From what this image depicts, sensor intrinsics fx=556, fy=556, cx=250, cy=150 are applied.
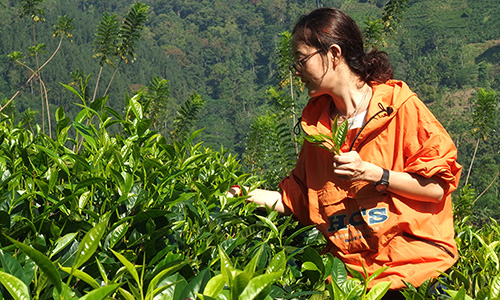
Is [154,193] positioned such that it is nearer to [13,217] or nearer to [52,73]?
[13,217]

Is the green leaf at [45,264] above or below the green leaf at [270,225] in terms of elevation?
above

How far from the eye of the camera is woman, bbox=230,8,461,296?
1.65 m

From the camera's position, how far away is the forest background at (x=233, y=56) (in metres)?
78.1

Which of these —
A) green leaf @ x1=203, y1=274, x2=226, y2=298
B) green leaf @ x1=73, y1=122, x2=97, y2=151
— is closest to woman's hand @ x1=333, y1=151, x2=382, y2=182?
green leaf @ x1=73, y1=122, x2=97, y2=151

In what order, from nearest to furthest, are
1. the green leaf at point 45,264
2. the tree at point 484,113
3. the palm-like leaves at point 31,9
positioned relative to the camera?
the green leaf at point 45,264 → the palm-like leaves at point 31,9 → the tree at point 484,113

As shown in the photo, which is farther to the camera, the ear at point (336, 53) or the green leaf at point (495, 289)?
the ear at point (336, 53)

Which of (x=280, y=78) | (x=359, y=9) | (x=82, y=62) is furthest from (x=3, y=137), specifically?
(x=359, y=9)

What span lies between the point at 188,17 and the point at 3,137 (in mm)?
129655

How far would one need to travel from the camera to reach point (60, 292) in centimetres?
78

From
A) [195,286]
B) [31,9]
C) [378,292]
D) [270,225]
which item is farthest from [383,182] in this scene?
[31,9]

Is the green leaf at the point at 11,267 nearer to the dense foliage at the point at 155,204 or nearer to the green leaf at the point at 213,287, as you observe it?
the dense foliage at the point at 155,204

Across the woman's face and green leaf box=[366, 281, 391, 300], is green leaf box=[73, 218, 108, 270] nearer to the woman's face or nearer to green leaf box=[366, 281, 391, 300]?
green leaf box=[366, 281, 391, 300]

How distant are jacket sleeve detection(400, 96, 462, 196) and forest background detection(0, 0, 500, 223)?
52.9 metres

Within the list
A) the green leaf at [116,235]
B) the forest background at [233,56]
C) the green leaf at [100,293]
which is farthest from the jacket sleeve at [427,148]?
the forest background at [233,56]
